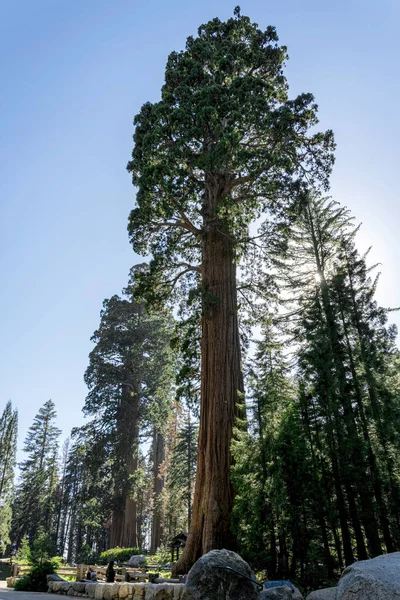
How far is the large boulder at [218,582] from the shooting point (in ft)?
17.9

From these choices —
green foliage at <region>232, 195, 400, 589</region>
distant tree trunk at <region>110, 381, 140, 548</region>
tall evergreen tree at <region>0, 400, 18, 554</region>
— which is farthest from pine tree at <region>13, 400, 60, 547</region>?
green foliage at <region>232, 195, 400, 589</region>

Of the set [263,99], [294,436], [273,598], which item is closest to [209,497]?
[294,436]

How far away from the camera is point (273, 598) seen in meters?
5.30

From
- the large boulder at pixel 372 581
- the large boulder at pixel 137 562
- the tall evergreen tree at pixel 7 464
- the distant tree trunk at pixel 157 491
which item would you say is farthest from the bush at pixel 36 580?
the tall evergreen tree at pixel 7 464

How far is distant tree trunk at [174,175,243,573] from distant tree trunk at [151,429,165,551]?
2136cm

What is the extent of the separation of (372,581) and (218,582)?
2.73 m

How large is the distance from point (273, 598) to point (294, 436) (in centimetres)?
280

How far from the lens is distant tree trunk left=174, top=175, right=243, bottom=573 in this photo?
9078 millimetres

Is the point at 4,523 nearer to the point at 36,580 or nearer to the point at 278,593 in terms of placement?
the point at 36,580

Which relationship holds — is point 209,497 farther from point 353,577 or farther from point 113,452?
point 113,452

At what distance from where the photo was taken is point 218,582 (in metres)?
5.52

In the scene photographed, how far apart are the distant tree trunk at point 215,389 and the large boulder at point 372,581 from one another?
5.49 meters

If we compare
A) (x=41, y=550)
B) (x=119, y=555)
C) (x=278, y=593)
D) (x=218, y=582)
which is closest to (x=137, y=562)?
(x=119, y=555)

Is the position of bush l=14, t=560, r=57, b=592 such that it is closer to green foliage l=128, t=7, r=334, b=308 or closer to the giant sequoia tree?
the giant sequoia tree
